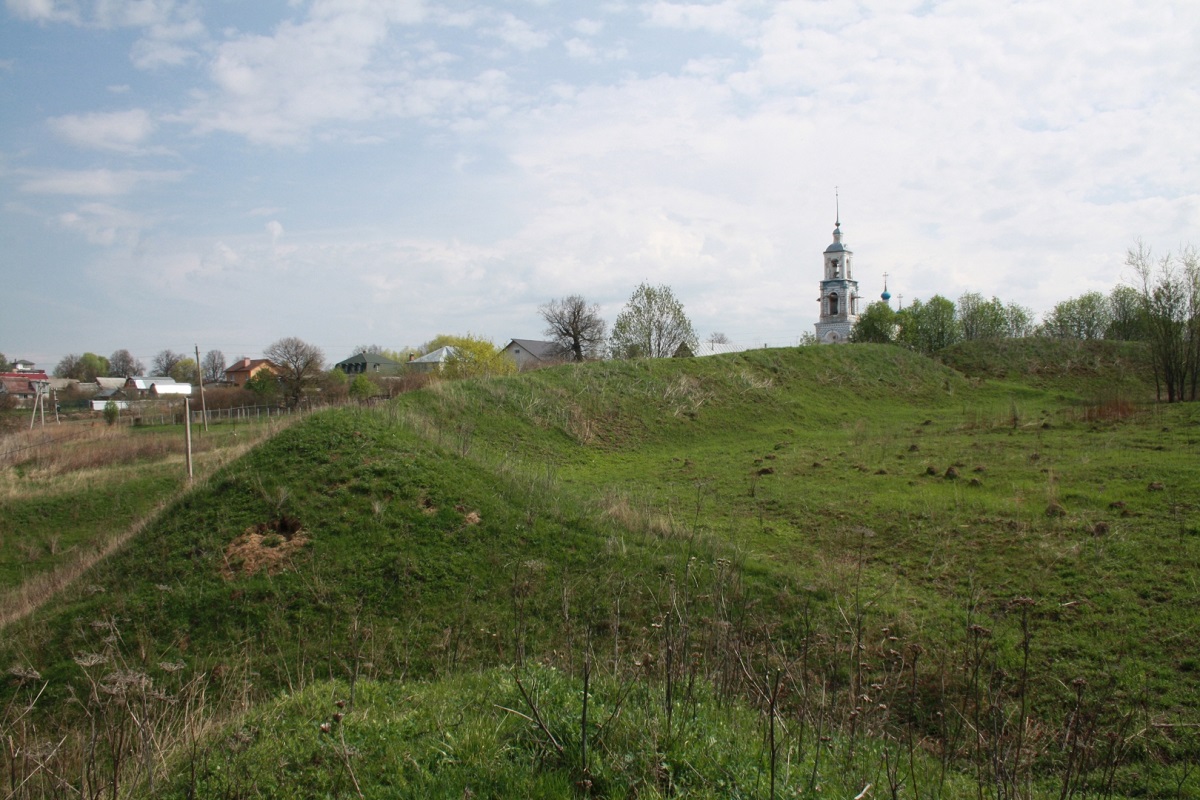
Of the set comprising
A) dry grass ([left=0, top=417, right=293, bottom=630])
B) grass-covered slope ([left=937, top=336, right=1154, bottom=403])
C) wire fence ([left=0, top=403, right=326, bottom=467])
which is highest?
grass-covered slope ([left=937, top=336, right=1154, bottom=403])

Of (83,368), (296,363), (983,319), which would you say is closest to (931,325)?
(983,319)

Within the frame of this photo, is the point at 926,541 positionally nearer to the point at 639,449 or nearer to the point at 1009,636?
the point at 1009,636

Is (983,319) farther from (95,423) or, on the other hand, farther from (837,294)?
(95,423)

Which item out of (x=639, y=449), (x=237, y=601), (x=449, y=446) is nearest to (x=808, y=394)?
(x=639, y=449)

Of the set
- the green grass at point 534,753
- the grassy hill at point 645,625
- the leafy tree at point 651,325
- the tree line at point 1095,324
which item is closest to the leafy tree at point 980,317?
the tree line at point 1095,324

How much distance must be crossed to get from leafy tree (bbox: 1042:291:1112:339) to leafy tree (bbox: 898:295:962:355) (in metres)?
7.43

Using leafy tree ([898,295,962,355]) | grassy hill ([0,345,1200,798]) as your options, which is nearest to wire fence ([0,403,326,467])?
grassy hill ([0,345,1200,798])

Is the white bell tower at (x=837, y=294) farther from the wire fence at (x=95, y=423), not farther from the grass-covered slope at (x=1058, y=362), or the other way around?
the wire fence at (x=95, y=423)

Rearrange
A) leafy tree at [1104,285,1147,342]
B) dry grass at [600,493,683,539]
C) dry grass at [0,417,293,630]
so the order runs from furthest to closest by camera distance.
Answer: leafy tree at [1104,285,1147,342] → dry grass at [0,417,293,630] → dry grass at [600,493,683,539]

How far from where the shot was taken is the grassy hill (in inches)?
148

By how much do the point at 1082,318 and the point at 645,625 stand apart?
2641 inches

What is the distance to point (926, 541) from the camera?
933 cm

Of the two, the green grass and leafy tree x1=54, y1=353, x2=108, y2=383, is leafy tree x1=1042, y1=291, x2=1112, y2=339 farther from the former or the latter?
leafy tree x1=54, y1=353, x2=108, y2=383

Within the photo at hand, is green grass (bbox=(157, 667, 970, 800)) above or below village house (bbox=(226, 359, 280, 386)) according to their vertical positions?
below
